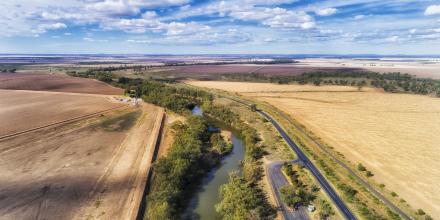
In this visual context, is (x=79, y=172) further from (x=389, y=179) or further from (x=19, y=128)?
(x=389, y=179)

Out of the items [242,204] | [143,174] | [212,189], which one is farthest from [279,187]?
[143,174]

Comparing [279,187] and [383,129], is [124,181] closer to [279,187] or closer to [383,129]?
[279,187]

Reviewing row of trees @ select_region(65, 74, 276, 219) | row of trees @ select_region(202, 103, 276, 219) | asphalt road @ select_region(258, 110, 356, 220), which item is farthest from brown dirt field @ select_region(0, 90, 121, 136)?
asphalt road @ select_region(258, 110, 356, 220)

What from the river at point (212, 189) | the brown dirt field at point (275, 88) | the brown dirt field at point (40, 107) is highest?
the brown dirt field at point (275, 88)

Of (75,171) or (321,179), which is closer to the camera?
(321,179)

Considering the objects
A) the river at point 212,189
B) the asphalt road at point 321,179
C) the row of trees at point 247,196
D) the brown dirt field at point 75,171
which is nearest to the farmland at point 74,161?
the brown dirt field at point 75,171

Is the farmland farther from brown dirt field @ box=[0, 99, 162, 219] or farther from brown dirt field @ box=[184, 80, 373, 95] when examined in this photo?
brown dirt field @ box=[184, 80, 373, 95]

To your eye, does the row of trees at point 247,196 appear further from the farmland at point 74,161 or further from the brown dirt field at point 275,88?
the brown dirt field at point 275,88
